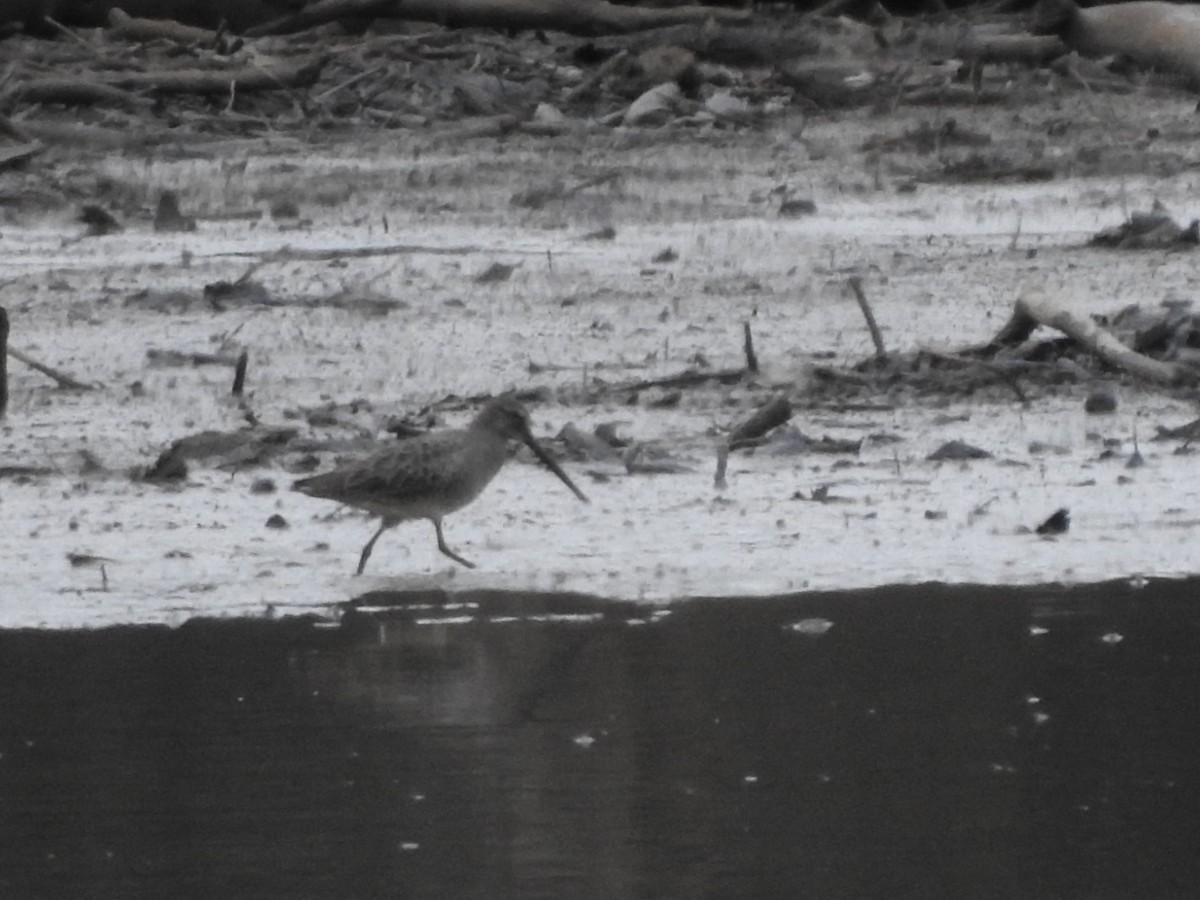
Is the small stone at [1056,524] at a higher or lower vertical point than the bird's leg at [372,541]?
higher

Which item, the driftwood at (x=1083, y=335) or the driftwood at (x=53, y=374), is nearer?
the driftwood at (x=1083, y=335)

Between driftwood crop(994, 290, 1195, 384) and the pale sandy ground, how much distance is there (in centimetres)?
16

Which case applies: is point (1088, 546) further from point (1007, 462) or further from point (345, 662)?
point (345, 662)

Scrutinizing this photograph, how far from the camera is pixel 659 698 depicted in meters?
6.28

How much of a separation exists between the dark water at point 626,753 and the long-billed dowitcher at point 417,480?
0.46 metres

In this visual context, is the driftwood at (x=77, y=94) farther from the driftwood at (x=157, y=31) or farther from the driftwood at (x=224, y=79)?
the driftwood at (x=157, y=31)

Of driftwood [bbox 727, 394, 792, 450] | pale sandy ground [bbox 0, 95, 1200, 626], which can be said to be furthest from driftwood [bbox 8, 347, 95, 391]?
driftwood [bbox 727, 394, 792, 450]

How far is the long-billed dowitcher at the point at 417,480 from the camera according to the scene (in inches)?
297

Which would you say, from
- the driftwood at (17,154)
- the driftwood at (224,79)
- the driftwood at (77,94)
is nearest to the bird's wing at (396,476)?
the driftwood at (17,154)

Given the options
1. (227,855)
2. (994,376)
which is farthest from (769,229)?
(227,855)

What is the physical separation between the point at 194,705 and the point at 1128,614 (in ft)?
7.60

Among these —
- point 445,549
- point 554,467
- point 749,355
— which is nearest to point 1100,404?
point 749,355

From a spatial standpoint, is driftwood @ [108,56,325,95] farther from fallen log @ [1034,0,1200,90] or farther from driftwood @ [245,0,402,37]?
fallen log @ [1034,0,1200,90]

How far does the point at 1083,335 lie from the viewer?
9.58m
